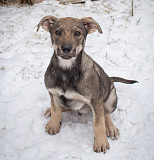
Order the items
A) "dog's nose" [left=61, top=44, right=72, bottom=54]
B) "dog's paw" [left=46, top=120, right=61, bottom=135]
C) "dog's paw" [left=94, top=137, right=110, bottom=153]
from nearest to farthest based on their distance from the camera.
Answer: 1. "dog's nose" [left=61, top=44, right=72, bottom=54]
2. "dog's paw" [left=94, top=137, right=110, bottom=153]
3. "dog's paw" [left=46, top=120, right=61, bottom=135]

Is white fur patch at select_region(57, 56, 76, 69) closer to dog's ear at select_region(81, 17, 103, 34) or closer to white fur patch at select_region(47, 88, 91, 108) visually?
white fur patch at select_region(47, 88, 91, 108)

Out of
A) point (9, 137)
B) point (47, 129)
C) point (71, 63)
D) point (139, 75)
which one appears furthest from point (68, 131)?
point (139, 75)

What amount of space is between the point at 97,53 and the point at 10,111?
3.03 meters

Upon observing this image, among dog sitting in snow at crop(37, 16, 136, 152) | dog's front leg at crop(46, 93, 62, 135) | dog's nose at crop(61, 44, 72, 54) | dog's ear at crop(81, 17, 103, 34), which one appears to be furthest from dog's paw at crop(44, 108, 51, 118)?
dog's ear at crop(81, 17, 103, 34)

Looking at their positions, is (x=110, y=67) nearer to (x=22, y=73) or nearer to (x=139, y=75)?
(x=139, y=75)

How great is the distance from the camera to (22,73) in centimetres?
522

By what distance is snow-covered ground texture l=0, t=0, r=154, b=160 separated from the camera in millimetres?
3602

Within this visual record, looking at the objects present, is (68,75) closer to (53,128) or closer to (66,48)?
(66,48)

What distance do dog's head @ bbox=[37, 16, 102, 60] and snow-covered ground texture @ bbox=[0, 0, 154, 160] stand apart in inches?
66.3

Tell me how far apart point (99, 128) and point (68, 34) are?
1.70 metres

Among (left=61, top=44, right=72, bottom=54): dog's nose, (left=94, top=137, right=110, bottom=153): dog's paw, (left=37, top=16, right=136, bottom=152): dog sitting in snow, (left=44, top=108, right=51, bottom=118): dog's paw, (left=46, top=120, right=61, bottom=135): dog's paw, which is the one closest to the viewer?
(left=61, top=44, right=72, bottom=54): dog's nose

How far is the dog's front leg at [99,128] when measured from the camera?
11.1ft

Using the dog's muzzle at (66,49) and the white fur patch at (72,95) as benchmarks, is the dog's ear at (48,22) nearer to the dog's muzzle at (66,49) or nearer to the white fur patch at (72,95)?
the dog's muzzle at (66,49)

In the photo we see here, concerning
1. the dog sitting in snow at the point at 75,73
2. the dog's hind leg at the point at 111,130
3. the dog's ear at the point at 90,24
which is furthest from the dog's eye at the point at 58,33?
the dog's hind leg at the point at 111,130
